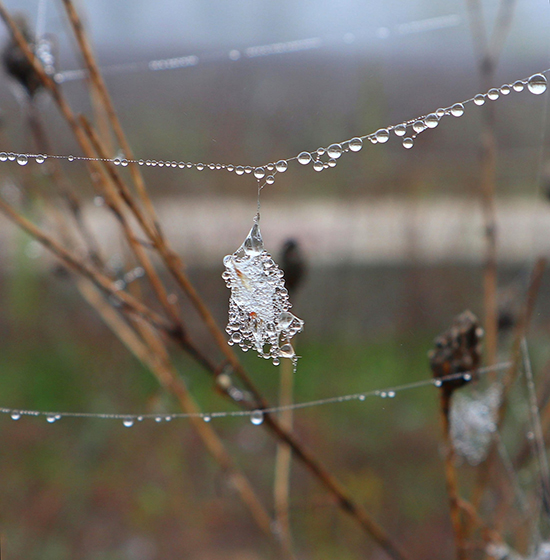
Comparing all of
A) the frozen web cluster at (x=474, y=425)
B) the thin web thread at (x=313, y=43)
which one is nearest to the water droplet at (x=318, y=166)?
the frozen web cluster at (x=474, y=425)

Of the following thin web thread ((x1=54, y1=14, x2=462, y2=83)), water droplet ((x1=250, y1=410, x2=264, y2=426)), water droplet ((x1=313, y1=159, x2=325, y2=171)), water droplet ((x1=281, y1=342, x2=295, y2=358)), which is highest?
thin web thread ((x1=54, y1=14, x2=462, y2=83))

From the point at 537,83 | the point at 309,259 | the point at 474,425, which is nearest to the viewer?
the point at 537,83

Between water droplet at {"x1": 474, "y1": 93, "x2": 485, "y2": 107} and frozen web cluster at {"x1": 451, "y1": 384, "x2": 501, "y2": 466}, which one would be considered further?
frozen web cluster at {"x1": 451, "y1": 384, "x2": 501, "y2": 466}

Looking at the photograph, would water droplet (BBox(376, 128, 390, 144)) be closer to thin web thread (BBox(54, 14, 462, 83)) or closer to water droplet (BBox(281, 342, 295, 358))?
water droplet (BBox(281, 342, 295, 358))

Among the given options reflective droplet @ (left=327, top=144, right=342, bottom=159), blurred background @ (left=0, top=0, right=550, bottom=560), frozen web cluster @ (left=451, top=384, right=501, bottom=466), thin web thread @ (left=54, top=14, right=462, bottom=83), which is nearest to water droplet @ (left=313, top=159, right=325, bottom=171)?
reflective droplet @ (left=327, top=144, right=342, bottom=159)

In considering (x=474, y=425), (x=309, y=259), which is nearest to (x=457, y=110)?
(x=474, y=425)

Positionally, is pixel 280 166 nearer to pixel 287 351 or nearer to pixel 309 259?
pixel 287 351
